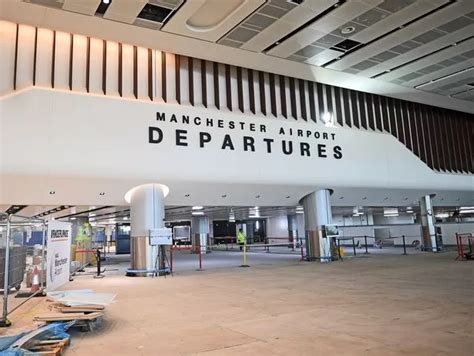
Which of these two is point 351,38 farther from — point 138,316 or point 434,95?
point 138,316

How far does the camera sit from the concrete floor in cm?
440

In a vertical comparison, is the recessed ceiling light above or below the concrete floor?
above

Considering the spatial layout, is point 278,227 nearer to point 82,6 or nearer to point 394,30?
point 394,30

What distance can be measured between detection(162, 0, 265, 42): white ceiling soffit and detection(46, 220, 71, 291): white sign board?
6.00 meters

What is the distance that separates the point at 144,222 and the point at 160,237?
749mm

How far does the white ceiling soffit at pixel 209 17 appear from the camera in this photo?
993cm

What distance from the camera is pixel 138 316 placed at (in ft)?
20.9

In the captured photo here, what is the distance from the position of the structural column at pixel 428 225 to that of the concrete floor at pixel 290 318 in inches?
399

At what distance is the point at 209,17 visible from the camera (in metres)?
10.8

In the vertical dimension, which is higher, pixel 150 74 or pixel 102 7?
pixel 102 7

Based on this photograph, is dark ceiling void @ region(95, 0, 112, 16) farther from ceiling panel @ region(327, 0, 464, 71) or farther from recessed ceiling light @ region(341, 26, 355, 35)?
ceiling panel @ region(327, 0, 464, 71)

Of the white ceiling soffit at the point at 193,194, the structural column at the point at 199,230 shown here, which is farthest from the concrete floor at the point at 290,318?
the structural column at the point at 199,230

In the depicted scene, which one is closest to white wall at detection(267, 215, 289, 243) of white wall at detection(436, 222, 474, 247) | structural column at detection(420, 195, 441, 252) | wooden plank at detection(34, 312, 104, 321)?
white wall at detection(436, 222, 474, 247)

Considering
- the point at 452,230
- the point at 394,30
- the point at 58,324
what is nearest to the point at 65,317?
the point at 58,324
